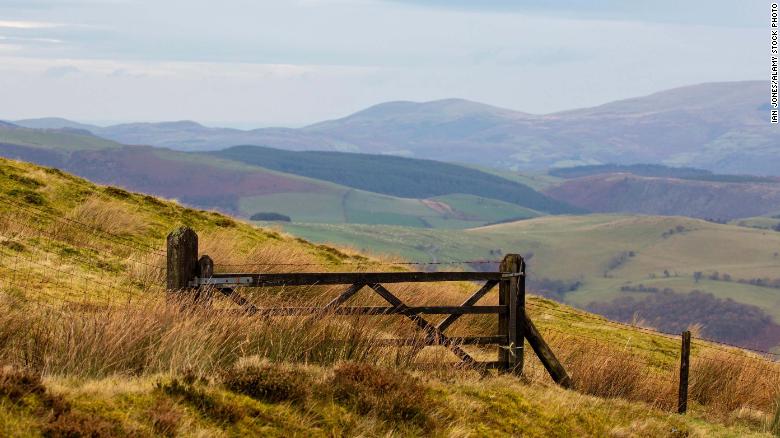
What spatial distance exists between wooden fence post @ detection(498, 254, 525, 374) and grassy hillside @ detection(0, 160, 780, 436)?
504 millimetres

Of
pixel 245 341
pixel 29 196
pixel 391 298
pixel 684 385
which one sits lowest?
pixel 684 385

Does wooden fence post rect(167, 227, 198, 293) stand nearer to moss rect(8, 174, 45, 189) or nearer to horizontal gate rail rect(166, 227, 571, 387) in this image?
horizontal gate rail rect(166, 227, 571, 387)

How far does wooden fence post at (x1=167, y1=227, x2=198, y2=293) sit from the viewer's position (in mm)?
12914

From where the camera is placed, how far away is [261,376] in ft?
34.9

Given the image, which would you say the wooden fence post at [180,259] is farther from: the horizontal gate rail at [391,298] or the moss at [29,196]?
the moss at [29,196]

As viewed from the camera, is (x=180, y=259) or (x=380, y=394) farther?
(x=180, y=259)

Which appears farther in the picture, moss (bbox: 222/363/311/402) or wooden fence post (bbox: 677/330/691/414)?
wooden fence post (bbox: 677/330/691/414)

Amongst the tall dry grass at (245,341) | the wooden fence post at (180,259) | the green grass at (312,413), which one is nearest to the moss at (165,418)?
the green grass at (312,413)

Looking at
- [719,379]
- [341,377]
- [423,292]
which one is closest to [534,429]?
[341,377]

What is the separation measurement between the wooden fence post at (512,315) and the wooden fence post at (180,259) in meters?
4.90

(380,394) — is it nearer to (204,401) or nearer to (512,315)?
(204,401)

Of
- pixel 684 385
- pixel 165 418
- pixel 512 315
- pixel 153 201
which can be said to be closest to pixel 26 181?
pixel 153 201

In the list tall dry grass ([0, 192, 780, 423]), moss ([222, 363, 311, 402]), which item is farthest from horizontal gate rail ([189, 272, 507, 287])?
moss ([222, 363, 311, 402])

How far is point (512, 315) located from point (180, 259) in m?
5.39
